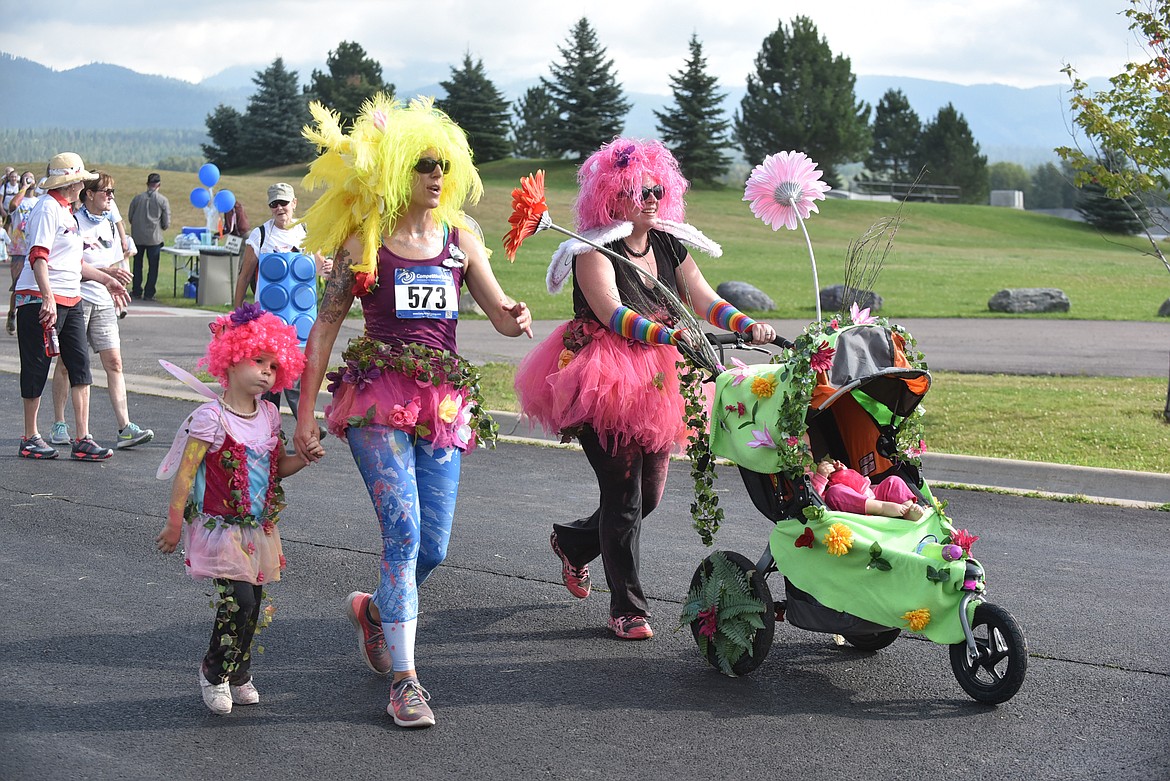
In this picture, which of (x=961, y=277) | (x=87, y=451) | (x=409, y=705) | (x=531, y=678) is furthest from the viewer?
(x=961, y=277)

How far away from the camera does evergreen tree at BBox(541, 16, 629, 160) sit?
71.8m

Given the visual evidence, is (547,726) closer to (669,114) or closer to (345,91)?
(669,114)

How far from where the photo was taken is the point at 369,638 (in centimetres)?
507

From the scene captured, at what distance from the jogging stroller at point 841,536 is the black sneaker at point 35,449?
5.79 m

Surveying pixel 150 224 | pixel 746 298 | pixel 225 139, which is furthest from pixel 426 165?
pixel 225 139

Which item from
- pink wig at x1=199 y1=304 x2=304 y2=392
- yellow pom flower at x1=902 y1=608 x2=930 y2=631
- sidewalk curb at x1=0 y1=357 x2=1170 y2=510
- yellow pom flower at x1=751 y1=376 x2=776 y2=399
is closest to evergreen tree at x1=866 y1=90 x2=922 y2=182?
sidewalk curb at x1=0 y1=357 x2=1170 y2=510

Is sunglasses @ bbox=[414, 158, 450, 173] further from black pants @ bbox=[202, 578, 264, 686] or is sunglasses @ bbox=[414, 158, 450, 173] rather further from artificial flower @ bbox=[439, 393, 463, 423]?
black pants @ bbox=[202, 578, 264, 686]

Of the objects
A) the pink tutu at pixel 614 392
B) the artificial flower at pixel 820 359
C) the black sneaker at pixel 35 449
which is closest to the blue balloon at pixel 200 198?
the black sneaker at pixel 35 449

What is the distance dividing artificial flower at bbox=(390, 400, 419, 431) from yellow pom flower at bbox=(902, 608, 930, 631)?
1927 millimetres

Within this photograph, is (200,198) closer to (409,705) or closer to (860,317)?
(860,317)

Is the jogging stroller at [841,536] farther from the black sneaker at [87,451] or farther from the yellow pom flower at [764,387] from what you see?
the black sneaker at [87,451]

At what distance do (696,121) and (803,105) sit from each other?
15.5m

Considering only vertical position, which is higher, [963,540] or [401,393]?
[401,393]

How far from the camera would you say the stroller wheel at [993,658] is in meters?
4.57
